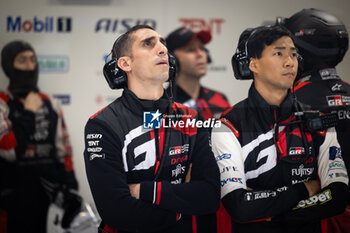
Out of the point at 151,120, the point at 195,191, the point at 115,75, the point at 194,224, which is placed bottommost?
the point at 194,224

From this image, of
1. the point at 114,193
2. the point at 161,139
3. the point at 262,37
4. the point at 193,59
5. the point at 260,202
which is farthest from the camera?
the point at 193,59

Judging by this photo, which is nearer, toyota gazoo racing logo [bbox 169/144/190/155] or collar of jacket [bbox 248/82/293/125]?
toyota gazoo racing logo [bbox 169/144/190/155]

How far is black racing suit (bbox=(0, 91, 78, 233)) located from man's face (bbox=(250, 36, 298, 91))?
1.20 metres

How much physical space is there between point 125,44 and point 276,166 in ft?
3.46

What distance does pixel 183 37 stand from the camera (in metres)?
2.29

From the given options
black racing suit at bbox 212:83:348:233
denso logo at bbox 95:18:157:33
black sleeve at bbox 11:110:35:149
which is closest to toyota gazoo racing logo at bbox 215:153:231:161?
black racing suit at bbox 212:83:348:233

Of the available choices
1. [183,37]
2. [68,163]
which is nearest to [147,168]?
[68,163]

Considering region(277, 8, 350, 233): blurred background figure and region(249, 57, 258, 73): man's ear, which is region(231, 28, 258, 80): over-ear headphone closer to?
region(249, 57, 258, 73): man's ear

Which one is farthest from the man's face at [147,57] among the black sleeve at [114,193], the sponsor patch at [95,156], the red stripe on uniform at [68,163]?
the red stripe on uniform at [68,163]

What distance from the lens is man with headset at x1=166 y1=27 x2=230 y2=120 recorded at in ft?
7.32

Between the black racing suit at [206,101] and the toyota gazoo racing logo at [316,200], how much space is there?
65cm

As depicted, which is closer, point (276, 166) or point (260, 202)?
point (260, 202)

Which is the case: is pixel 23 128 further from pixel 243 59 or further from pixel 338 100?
pixel 338 100

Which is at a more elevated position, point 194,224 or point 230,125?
point 230,125
